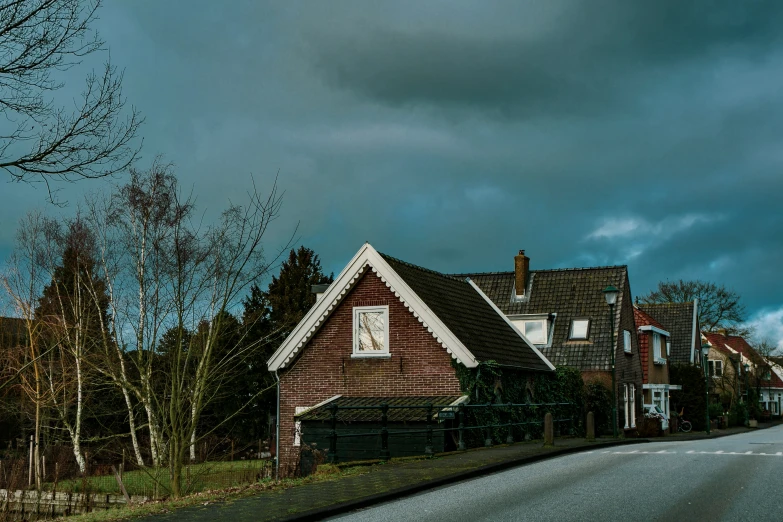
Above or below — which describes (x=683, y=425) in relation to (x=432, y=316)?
below

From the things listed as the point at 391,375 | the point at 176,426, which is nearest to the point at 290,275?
the point at 391,375

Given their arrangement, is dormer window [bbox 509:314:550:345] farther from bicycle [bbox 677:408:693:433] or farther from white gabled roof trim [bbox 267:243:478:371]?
white gabled roof trim [bbox 267:243:478:371]

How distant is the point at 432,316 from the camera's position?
27.3m

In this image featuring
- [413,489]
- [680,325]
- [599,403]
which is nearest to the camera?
[413,489]

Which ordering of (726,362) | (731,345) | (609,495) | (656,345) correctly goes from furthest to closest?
(731,345) → (726,362) → (656,345) → (609,495)

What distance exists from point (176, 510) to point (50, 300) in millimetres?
24269

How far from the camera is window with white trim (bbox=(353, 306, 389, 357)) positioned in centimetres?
2842

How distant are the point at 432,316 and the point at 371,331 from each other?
2.60m

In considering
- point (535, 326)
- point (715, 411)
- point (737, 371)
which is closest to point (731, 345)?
point (737, 371)

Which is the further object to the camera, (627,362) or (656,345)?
(656,345)

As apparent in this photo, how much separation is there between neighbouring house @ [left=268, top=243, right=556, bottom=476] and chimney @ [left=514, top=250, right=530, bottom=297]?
1178cm

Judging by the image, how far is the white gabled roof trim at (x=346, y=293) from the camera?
27.0m

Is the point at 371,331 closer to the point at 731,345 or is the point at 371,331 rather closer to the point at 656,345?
the point at 656,345

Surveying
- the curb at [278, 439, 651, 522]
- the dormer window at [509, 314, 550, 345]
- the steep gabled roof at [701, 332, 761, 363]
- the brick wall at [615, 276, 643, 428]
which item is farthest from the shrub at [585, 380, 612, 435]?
the steep gabled roof at [701, 332, 761, 363]
